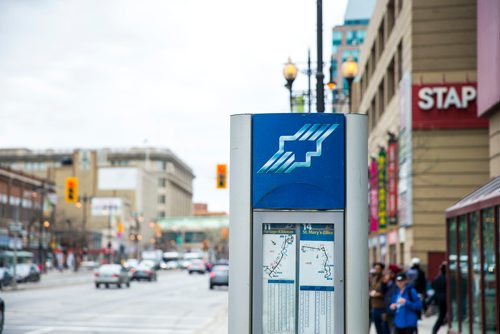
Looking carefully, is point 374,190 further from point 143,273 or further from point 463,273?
point 463,273

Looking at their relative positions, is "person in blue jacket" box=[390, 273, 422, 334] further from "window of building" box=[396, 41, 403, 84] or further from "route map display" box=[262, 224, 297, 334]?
"window of building" box=[396, 41, 403, 84]

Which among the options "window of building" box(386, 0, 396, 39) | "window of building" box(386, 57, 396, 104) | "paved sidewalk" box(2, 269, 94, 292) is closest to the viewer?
"window of building" box(386, 0, 396, 39)

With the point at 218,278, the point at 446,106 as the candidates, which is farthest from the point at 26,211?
the point at 446,106

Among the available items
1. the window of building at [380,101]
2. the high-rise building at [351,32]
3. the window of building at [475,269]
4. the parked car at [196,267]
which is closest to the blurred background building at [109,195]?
the parked car at [196,267]

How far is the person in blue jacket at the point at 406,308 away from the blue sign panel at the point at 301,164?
504cm

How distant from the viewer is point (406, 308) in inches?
534

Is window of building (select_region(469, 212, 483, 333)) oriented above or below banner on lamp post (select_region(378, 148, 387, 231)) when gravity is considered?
below

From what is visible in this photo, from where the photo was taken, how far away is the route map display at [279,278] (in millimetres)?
8906

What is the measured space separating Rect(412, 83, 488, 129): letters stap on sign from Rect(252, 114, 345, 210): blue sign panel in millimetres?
27183

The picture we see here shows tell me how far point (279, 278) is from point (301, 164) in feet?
3.86

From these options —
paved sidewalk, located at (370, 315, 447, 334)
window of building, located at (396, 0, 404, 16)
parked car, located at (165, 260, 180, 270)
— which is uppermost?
window of building, located at (396, 0, 404, 16)

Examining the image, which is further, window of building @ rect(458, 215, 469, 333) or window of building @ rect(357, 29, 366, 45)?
window of building @ rect(357, 29, 366, 45)

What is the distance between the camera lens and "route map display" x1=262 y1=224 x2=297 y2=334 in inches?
351

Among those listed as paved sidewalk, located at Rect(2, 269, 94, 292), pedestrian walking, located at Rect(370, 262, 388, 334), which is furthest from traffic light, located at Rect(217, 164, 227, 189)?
pedestrian walking, located at Rect(370, 262, 388, 334)
